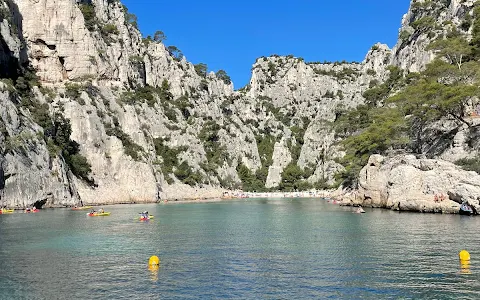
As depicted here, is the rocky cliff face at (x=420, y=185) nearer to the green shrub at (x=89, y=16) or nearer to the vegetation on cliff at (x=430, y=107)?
the vegetation on cliff at (x=430, y=107)

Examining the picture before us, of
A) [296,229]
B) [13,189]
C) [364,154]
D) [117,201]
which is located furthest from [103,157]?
[296,229]

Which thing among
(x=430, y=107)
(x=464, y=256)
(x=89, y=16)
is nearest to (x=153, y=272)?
(x=464, y=256)

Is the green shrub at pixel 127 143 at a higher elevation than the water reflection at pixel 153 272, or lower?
higher

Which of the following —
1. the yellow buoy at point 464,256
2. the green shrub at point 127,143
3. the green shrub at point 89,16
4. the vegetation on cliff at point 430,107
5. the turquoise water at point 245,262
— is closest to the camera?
the turquoise water at point 245,262

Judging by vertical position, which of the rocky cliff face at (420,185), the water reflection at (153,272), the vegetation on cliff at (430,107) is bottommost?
the water reflection at (153,272)

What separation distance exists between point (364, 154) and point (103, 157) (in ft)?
170

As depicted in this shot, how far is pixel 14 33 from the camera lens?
88.3 m

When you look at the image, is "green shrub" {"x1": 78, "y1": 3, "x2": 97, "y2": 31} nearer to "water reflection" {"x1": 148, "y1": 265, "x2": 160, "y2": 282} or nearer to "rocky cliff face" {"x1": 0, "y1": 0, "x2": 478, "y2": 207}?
"rocky cliff face" {"x1": 0, "y1": 0, "x2": 478, "y2": 207}

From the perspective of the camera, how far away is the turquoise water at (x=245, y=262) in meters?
A: 18.6

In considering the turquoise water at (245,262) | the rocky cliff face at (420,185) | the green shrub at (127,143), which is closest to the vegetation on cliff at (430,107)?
the rocky cliff face at (420,185)

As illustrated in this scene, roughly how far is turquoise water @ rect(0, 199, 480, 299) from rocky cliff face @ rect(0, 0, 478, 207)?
40.1 m

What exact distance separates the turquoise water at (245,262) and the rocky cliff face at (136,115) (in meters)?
40.1

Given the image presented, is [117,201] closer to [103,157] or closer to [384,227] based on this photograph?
[103,157]

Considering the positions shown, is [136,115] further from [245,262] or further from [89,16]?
[245,262]
